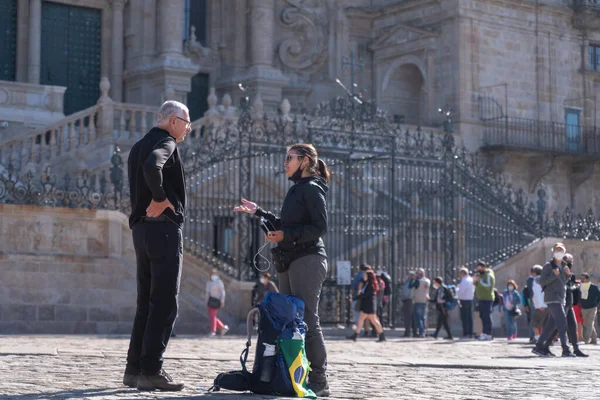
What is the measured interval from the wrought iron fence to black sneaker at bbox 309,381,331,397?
12.6m

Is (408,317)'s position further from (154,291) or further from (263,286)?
(154,291)

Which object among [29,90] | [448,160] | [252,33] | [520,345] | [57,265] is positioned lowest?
[520,345]

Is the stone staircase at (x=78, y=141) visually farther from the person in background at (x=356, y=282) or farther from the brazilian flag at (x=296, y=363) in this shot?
the brazilian flag at (x=296, y=363)

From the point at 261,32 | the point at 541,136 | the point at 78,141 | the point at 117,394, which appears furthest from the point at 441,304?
the point at 117,394

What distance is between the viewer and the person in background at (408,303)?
76.1 feet

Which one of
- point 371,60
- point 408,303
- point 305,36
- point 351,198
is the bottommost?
point 408,303

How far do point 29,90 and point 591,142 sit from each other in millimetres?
17527

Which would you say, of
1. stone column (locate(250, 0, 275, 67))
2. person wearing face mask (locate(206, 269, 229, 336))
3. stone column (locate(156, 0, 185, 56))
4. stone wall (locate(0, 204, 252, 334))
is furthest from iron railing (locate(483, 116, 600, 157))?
stone wall (locate(0, 204, 252, 334))

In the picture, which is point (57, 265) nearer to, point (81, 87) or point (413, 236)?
point (413, 236)

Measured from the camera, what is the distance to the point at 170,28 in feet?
108

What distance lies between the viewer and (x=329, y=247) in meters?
24.8

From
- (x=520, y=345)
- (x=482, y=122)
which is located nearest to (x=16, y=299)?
(x=520, y=345)

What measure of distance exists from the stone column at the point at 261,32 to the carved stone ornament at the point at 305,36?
1.62 m

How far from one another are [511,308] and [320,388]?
15.8 meters
